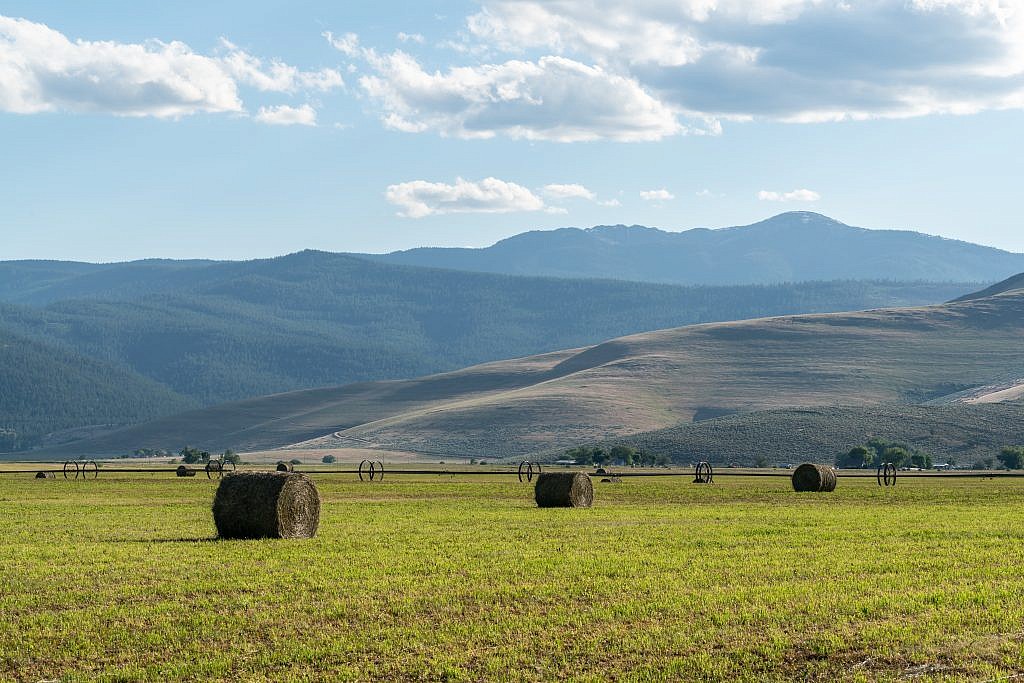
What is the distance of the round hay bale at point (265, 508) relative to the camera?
28234mm

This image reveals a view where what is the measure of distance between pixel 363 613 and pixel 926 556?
1126 cm

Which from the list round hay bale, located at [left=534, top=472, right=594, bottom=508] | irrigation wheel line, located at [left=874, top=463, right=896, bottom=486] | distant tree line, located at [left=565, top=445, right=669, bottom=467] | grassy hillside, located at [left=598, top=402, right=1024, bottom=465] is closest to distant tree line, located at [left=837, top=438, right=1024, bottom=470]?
grassy hillside, located at [left=598, top=402, right=1024, bottom=465]

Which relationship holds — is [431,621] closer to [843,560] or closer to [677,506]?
[843,560]

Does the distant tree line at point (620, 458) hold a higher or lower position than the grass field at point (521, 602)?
lower

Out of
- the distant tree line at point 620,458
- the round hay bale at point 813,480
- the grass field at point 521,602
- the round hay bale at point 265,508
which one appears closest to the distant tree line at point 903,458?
the distant tree line at point 620,458

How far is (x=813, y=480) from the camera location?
59.4 meters

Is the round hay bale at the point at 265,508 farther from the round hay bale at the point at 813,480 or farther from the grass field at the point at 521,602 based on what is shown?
the round hay bale at the point at 813,480

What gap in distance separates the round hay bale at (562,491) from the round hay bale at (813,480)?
65.7 ft

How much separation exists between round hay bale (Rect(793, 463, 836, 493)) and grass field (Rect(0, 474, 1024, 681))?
90.9 ft

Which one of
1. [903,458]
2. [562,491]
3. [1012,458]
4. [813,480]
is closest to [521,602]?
[562,491]

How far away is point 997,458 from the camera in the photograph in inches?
5901

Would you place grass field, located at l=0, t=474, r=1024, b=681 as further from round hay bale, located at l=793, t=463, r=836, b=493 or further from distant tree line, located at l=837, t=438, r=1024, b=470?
distant tree line, located at l=837, t=438, r=1024, b=470

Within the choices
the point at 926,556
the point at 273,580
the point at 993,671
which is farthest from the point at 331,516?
the point at 993,671

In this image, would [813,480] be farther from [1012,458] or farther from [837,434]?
[837,434]
